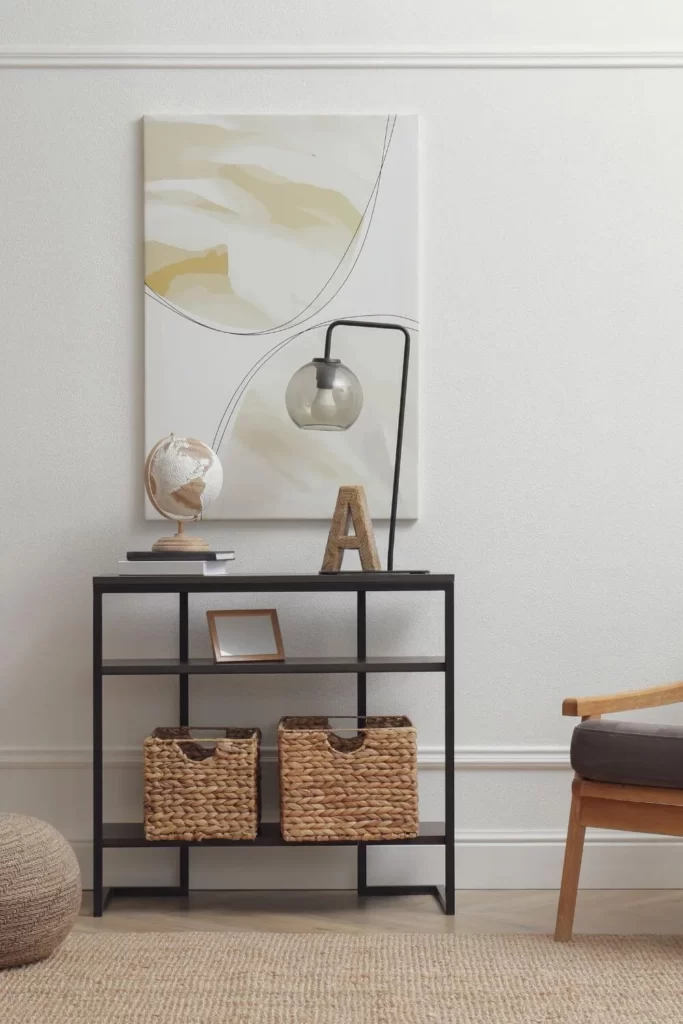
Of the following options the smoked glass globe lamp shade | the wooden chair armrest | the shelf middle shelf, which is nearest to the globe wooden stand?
the shelf middle shelf

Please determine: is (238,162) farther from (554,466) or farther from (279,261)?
(554,466)

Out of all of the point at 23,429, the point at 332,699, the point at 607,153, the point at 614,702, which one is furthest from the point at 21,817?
the point at 607,153

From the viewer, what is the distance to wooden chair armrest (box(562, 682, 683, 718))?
2.34 meters

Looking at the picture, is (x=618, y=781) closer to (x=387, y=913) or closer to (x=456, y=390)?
(x=387, y=913)

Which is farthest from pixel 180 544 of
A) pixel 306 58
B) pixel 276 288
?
pixel 306 58

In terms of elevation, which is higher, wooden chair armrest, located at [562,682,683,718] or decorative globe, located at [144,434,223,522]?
decorative globe, located at [144,434,223,522]

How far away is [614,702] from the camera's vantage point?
95.0 inches

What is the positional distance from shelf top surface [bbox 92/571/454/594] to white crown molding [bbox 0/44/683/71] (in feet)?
4.78

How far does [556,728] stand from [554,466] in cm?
74

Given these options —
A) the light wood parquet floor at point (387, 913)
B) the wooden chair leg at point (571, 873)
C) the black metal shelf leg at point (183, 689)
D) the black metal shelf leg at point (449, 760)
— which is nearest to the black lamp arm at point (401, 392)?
the black metal shelf leg at point (449, 760)

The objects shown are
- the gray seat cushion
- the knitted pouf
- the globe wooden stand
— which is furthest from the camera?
the globe wooden stand

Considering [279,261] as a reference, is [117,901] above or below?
below

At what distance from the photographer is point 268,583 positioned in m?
2.50

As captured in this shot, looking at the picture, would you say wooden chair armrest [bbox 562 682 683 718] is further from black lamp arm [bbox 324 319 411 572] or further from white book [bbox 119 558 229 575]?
white book [bbox 119 558 229 575]
